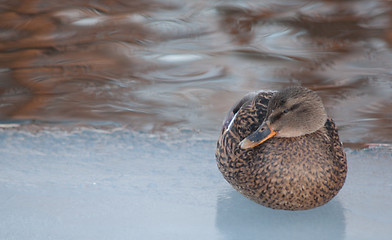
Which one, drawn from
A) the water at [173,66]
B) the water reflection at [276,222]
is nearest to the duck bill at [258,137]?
the water reflection at [276,222]

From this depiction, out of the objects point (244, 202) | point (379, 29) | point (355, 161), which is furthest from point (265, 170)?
point (379, 29)

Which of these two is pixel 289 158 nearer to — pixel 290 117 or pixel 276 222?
pixel 290 117

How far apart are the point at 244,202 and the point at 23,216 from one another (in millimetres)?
730

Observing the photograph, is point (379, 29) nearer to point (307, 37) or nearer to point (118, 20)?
point (307, 37)

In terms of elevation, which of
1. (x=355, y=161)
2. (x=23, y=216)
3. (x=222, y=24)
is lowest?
(x=355, y=161)

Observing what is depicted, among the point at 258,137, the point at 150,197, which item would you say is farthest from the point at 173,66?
the point at 258,137

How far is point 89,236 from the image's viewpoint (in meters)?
1.44

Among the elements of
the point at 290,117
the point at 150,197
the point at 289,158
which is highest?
the point at 290,117

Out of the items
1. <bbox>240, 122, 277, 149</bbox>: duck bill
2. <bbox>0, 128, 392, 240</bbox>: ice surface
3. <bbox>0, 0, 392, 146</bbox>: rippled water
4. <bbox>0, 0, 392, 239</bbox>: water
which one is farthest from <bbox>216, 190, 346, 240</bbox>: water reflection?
<bbox>0, 0, 392, 146</bbox>: rippled water

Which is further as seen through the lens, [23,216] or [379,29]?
[379,29]

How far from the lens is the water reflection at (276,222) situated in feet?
4.76

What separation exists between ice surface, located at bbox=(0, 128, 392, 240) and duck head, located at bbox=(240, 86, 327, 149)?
285 mm

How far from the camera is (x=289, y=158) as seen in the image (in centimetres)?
144

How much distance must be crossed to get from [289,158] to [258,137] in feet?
0.37
